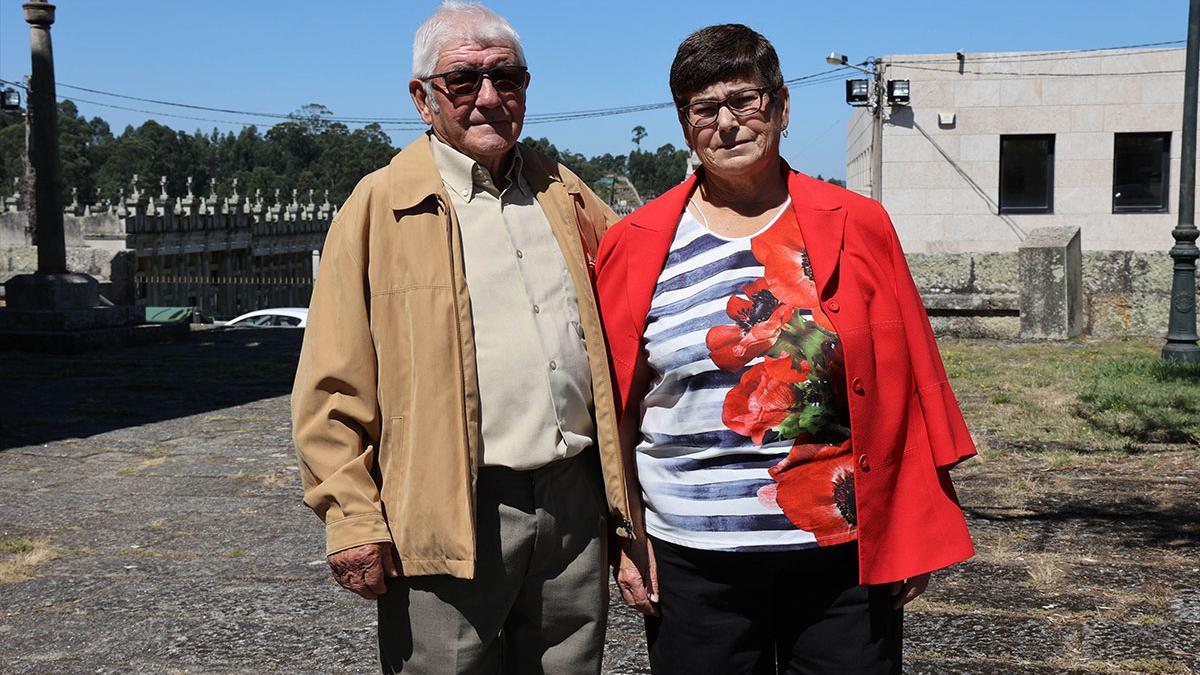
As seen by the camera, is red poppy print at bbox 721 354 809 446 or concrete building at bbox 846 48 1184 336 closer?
red poppy print at bbox 721 354 809 446

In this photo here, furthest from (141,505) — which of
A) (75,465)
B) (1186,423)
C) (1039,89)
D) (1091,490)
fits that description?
(1039,89)

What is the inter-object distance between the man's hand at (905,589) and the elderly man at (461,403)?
0.60 metres

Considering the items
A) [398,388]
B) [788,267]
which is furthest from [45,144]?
[788,267]

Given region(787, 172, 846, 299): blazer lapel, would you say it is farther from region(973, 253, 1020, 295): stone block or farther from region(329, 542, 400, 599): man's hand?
region(973, 253, 1020, 295): stone block

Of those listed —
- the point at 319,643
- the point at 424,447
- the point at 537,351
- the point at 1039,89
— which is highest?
the point at 1039,89

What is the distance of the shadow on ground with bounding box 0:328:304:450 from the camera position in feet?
29.1

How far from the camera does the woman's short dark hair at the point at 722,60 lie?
2580 millimetres

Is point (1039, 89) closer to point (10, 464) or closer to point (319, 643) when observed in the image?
point (10, 464)

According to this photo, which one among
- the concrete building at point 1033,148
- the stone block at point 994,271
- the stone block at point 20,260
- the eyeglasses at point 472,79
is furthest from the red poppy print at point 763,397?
the stone block at point 20,260

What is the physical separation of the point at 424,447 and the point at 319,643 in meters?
1.89

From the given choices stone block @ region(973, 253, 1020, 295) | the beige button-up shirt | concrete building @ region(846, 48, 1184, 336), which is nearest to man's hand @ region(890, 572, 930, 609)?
the beige button-up shirt

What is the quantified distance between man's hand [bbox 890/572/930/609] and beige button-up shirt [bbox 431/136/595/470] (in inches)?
27.7

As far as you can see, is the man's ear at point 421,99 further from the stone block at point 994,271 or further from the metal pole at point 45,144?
the metal pole at point 45,144

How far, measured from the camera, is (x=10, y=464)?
7363 millimetres
